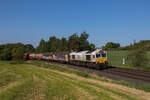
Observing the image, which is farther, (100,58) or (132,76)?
(100,58)

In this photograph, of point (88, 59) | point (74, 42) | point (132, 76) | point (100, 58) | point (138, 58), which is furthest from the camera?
point (74, 42)

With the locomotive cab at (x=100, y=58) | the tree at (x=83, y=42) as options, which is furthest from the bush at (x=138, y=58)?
the tree at (x=83, y=42)

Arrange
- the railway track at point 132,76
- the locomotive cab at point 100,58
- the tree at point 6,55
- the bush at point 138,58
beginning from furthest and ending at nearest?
the tree at point 6,55
the locomotive cab at point 100,58
the bush at point 138,58
the railway track at point 132,76

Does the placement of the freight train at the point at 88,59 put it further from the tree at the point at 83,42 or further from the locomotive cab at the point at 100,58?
the tree at the point at 83,42

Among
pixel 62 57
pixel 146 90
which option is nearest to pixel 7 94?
pixel 146 90

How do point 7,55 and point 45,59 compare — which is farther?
point 7,55

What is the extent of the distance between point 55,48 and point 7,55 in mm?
37957

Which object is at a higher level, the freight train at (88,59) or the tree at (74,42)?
the tree at (74,42)

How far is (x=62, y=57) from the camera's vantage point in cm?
4850

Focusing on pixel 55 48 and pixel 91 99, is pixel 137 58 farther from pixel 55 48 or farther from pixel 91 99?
pixel 55 48

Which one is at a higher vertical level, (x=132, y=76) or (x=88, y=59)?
(x=88, y=59)

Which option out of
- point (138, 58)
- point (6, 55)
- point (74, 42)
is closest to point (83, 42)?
point (74, 42)

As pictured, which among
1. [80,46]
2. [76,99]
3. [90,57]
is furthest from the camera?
[80,46]

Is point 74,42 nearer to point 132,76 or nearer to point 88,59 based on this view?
point 88,59
